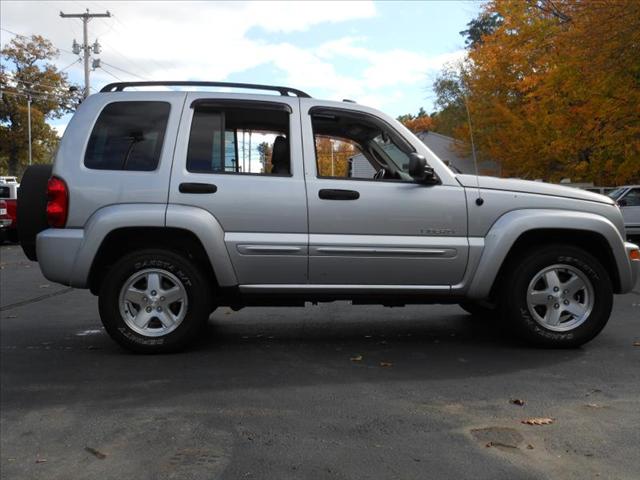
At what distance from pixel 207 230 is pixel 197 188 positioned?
13.6 inches

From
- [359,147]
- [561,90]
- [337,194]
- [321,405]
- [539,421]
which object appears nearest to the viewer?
[539,421]

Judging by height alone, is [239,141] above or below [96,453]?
above

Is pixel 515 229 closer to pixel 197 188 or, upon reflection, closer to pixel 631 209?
pixel 197 188

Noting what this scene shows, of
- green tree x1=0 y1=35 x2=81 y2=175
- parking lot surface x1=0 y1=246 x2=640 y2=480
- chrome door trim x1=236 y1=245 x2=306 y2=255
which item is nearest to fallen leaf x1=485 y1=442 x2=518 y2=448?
parking lot surface x1=0 y1=246 x2=640 y2=480

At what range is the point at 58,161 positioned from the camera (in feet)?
16.9

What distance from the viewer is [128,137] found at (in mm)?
5301

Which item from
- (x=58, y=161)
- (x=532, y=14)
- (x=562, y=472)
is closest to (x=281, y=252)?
(x=58, y=161)

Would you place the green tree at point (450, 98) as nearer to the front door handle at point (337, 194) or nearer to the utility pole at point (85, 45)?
the utility pole at point (85, 45)

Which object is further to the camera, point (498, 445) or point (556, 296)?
point (556, 296)

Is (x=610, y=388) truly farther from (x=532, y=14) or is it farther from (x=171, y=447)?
(x=532, y=14)

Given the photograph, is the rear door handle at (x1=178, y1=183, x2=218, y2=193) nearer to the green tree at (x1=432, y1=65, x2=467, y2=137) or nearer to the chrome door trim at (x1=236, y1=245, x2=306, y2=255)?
the chrome door trim at (x1=236, y1=245, x2=306, y2=255)

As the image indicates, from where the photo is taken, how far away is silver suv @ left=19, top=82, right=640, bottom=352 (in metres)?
5.13

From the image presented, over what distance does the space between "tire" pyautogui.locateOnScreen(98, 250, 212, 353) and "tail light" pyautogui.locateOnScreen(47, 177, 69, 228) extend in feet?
1.82

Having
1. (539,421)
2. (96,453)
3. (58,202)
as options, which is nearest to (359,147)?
(58,202)
